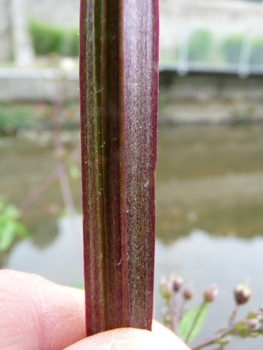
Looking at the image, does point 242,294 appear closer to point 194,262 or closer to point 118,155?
point 118,155

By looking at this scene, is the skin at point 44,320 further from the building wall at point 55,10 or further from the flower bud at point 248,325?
the building wall at point 55,10

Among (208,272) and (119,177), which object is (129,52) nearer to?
(119,177)

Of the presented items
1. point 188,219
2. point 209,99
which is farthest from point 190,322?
point 209,99

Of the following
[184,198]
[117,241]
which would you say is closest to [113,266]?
[117,241]

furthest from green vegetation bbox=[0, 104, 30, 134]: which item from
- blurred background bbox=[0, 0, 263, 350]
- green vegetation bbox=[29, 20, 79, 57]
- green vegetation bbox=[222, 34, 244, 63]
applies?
green vegetation bbox=[29, 20, 79, 57]

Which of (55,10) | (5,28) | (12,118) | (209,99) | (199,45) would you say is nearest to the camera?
(12,118)

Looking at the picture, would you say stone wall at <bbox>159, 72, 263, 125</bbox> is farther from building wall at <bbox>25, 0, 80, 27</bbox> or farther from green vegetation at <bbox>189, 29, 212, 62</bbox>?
building wall at <bbox>25, 0, 80, 27</bbox>

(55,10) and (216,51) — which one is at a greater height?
(55,10)

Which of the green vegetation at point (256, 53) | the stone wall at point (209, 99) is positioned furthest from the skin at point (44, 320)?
the green vegetation at point (256, 53)
